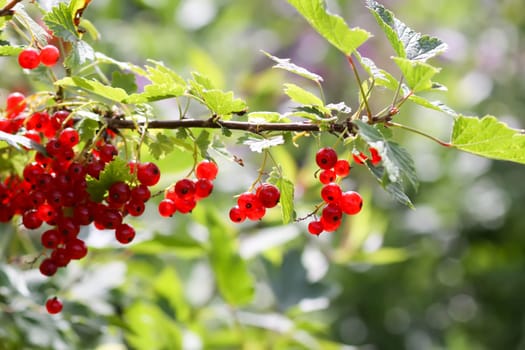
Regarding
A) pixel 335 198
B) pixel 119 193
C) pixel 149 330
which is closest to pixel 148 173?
pixel 119 193

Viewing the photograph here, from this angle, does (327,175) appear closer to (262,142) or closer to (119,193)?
(262,142)

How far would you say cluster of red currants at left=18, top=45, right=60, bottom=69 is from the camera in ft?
3.42

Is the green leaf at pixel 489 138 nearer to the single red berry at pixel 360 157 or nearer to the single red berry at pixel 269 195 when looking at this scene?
the single red berry at pixel 360 157

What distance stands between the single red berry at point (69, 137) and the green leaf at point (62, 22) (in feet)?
0.41

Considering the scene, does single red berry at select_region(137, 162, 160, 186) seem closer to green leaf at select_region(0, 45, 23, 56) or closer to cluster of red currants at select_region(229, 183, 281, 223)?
cluster of red currants at select_region(229, 183, 281, 223)

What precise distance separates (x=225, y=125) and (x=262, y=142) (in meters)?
0.08

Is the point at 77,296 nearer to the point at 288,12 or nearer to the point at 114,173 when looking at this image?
the point at 114,173

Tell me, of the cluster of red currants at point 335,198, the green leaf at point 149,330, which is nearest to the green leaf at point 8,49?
the cluster of red currants at point 335,198

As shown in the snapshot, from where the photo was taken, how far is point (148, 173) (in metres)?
1.04

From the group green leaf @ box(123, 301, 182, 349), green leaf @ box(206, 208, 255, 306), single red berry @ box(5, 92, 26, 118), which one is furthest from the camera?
green leaf @ box(206, 208, 255, 306)

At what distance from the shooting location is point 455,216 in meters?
3.38

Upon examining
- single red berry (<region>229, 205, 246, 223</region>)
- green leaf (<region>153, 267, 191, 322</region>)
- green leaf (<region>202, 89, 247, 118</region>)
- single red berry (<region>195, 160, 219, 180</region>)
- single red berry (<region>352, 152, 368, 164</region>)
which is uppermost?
green leaf (<region>202, 89, 247, 118</region>)

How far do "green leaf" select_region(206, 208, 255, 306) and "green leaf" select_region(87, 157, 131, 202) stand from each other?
710 millimetres

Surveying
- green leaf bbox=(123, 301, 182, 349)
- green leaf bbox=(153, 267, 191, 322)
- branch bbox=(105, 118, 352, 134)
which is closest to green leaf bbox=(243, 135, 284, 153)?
branch bbox=(105, 118, 352, 134)
